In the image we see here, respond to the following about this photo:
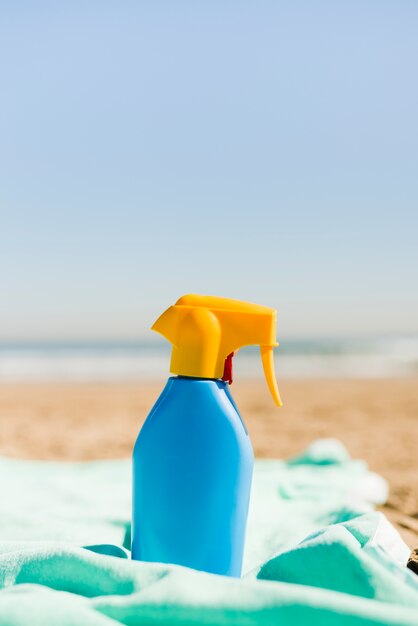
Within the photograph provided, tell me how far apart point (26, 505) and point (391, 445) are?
2466mm

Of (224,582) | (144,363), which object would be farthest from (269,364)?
(144,363)

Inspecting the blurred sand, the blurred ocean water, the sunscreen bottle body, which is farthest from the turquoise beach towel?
the blurred ocean water

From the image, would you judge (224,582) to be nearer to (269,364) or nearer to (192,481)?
(192,481)

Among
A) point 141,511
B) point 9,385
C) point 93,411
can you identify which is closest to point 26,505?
point 141,511

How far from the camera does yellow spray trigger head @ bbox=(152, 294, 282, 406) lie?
124 cm

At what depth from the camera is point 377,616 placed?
88 centimetres

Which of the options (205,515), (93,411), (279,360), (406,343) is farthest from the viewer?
(406,343)

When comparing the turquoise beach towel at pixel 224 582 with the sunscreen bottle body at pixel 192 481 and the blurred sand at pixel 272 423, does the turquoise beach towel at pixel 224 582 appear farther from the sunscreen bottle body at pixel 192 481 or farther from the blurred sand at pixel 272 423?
the blurred sand at pixel 272 423

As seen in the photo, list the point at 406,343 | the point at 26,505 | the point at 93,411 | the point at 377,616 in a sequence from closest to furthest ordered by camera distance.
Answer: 1. the point at 377,616
2. the point at 26,505
3. the point at 93,411
4. the point at 406,343

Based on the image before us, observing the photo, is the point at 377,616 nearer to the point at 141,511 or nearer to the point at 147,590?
the point at 147,590

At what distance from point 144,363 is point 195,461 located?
12.6m

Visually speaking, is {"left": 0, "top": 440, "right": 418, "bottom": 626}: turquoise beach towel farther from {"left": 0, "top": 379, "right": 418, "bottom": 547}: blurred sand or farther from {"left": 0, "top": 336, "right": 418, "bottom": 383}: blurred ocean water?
{"left": 0, "top": 336, "right": 418, "bottom": 383}: blurred ocean water

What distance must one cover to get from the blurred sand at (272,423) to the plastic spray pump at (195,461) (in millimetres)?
595

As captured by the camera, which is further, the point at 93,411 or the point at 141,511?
the point at 93,411
